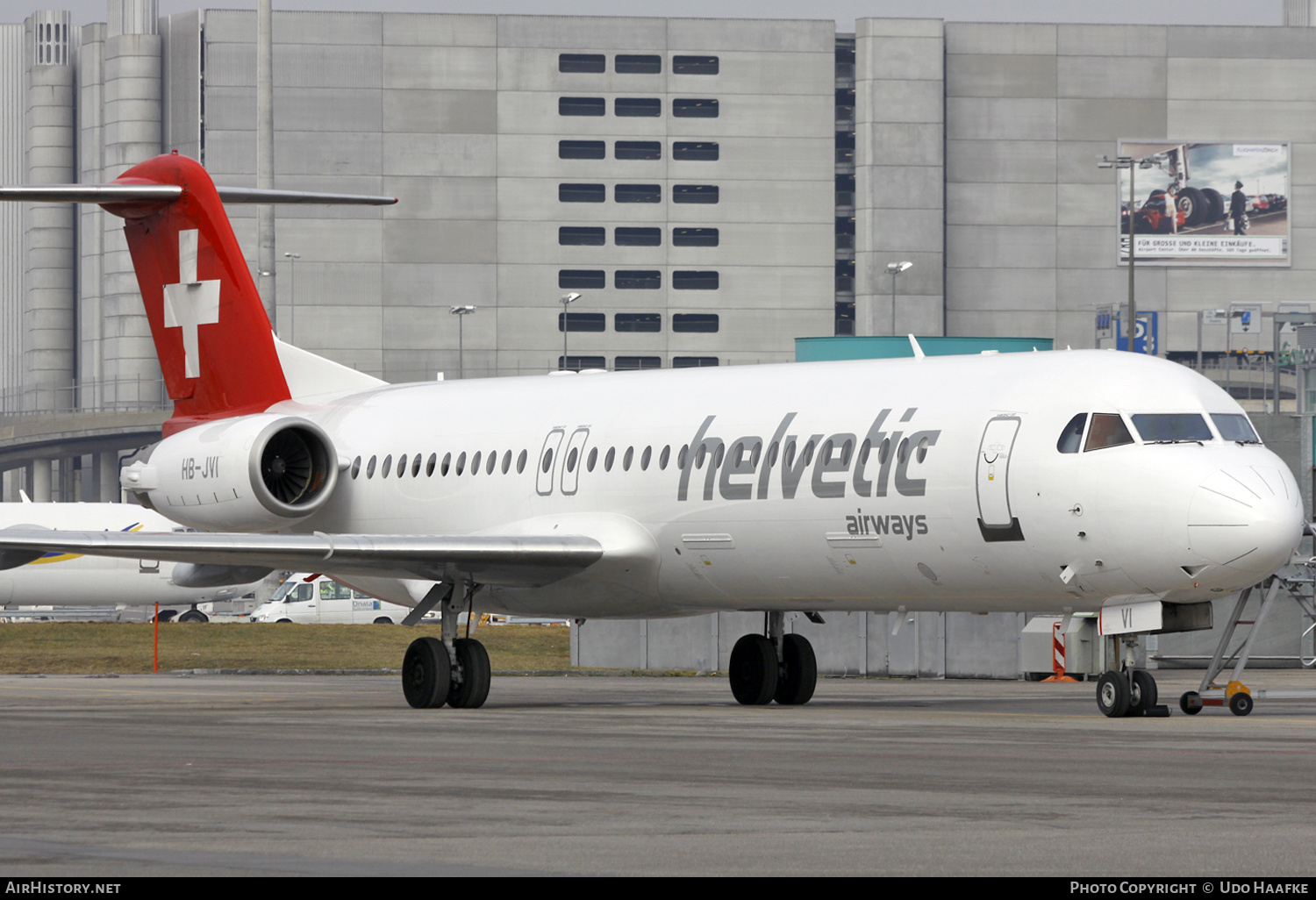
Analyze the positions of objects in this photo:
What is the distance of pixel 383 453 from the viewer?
25844mm

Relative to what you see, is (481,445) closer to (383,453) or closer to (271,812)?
(383,453)

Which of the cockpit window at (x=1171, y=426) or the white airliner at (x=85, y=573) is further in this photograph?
the white airliner at (x=85, y=573)

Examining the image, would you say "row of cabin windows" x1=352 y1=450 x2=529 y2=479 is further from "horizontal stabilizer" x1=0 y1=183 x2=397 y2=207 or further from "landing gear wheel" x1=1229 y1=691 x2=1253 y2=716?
"landing gear wheel" x1=1229 y1=691 x2=1253 y2=716

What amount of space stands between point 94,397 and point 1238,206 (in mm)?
68918

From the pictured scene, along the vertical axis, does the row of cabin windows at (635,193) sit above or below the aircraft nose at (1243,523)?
above

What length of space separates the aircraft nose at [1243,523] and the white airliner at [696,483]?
0.08ft

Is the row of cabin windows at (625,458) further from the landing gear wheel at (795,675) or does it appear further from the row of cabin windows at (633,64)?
the row of cabin windows at (633,64)

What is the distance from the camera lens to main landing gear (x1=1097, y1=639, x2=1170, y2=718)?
18500 millimetres

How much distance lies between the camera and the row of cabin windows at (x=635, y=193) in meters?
121

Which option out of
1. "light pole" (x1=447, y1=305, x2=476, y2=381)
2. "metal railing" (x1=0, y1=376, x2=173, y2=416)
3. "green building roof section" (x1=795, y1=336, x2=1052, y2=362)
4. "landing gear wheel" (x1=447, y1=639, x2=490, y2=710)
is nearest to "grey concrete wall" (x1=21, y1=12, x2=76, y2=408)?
"metal railing" (x1=0, y1=376, x2=173, y2=416)

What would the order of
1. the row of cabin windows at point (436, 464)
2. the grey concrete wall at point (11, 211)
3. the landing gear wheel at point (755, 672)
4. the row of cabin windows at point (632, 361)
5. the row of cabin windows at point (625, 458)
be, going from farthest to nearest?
the grey concrete wall at point (11, 211) → the row of cabin windows at point (632, 361) → the row of cabin windows at point (436, 464) → the landing gear wheel at point (755, 672) → the row of cabin windows at point (625, 458)

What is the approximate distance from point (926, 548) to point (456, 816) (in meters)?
10.5

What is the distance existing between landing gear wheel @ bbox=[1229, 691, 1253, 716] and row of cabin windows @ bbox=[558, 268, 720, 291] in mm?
101537

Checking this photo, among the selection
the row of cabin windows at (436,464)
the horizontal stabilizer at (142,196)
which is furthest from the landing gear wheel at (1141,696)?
the horizontal stabilizer at (142,196)
